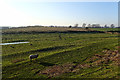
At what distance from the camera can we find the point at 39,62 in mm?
30234

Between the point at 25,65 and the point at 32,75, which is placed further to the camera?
the point at 25,65

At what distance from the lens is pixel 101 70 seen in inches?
942

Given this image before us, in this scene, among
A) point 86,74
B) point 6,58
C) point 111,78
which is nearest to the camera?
point 111,78

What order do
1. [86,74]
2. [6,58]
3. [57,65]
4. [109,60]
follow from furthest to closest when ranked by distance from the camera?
[6,58]
[109,60]
[57,65]
[86,74]

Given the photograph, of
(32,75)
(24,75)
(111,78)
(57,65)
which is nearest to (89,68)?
(111,78)

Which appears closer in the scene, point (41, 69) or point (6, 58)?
point (41, 69)

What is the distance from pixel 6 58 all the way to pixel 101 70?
2661 centimetres

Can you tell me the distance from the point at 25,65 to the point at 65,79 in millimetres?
11829

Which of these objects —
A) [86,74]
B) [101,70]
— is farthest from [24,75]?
[101,70]

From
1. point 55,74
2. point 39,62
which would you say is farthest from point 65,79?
point 39,62

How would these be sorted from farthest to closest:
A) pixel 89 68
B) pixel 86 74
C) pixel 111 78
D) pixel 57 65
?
pixel 57 65
pixel 89 68
pixel 86 74
pixel 111 78

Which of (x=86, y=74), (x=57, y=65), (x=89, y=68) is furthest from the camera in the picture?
(x=57, y=65)

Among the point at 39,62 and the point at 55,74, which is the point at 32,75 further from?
the point at 39,62

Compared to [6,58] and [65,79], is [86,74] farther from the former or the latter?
[6,58]
